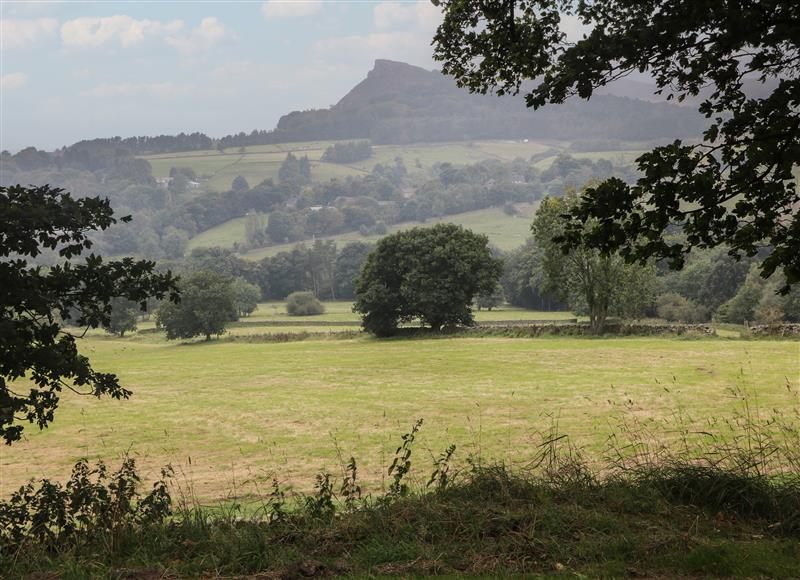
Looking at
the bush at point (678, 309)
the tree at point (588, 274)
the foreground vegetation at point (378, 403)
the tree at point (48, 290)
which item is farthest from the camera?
the bush at point (678, 309)

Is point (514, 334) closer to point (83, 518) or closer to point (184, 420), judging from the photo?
point (184, 420)

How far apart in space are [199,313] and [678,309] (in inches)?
2600

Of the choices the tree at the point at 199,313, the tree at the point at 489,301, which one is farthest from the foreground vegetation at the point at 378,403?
the tree at the point at 489,301

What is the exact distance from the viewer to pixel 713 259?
11256cm

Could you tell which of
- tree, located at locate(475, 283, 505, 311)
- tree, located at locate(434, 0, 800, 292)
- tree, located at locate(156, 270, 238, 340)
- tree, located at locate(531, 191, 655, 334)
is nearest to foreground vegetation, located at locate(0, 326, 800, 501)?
tree, located at locate(434, 0, 800, 292)

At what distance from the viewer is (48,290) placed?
9.28 metres

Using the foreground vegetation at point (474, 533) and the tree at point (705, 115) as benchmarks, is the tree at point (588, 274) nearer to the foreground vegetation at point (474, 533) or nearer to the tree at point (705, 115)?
the tree at point (705, 115)

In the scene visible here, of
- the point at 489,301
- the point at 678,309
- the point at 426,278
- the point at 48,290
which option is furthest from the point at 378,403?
the point at 489,301

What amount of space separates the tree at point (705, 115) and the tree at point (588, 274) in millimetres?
47187

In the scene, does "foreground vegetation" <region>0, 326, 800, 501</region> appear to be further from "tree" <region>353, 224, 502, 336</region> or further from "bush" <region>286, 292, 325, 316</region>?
"bush" <region>286, 292, 325, 316</region>

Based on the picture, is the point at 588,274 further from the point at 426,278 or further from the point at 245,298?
the point at 245,298

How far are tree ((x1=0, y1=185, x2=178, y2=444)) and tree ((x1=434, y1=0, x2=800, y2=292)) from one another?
20.2ft

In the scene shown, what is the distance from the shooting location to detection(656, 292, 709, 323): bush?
96356 millimetres

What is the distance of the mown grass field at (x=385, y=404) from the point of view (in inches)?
796
